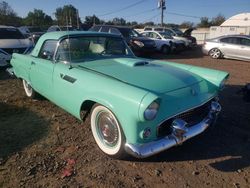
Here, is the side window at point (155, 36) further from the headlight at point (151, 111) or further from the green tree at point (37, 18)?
the green tree at point (37, 18)

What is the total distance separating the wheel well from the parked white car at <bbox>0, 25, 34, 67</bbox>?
6984mm

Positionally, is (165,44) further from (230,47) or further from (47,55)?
(47,55)

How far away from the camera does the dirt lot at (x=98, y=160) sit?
3043 mm

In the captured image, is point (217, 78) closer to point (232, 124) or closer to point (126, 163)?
point (232, 124)

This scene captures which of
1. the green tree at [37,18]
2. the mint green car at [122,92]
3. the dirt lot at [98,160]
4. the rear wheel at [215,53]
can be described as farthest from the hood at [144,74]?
the green tree at [37,18]

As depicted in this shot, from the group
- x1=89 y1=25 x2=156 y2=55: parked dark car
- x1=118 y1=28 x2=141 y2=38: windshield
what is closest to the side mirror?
x1=89 y1=25 x2=156 y2=55: parked dark car

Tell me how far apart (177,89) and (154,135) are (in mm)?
697

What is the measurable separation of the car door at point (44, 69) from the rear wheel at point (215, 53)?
1171 cm

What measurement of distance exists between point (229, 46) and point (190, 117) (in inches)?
467

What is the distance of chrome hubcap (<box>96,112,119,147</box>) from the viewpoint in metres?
3.31

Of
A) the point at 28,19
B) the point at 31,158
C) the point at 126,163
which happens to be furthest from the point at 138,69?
the point at 28,19

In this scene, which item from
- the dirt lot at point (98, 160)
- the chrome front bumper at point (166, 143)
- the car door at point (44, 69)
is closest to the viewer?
the chrome front bumper at point (166, 143)

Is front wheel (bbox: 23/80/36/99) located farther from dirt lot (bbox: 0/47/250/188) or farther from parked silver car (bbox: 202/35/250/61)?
parked silver car (bbox: 202/35/250/61)

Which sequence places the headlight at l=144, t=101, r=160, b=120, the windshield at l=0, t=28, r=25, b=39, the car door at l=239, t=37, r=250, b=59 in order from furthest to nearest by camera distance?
the car door at l=239, t=37, r=250, b=59 < the windshield at l=0, t=28, r=25, b=39 < the headlight at l=144, t=101, r=160, b=120
